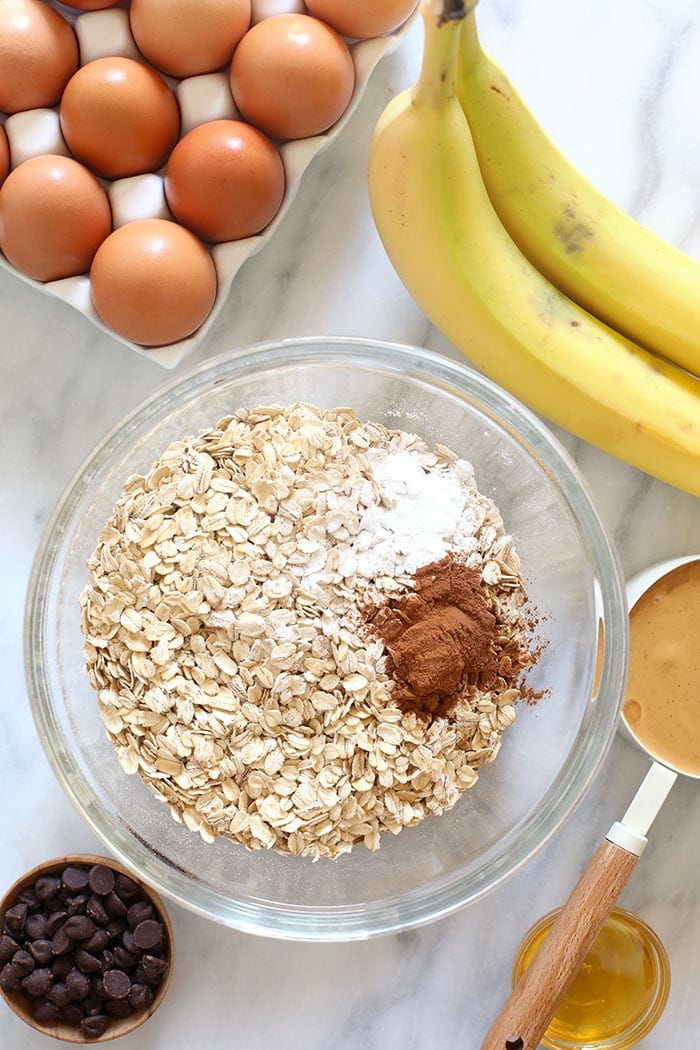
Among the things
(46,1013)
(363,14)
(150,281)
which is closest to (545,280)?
(363,14)

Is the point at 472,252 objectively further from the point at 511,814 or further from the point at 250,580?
the point at 511,814

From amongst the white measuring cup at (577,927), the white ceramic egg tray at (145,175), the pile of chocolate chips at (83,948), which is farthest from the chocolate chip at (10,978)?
the white ceramic egg tray at (145,175)

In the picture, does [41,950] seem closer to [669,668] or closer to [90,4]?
[669,668]

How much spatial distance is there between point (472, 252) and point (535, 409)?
0.24m

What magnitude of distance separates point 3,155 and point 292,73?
0.40 m

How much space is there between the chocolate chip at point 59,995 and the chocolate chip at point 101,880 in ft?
0.45

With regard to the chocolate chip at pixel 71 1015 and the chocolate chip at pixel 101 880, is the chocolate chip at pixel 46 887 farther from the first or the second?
the chocolate chip at pixel 71 1015

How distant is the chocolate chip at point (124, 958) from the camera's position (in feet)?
4.43

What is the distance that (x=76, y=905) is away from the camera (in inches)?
53.2

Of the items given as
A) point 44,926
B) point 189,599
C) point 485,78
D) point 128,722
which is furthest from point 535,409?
point 44,926

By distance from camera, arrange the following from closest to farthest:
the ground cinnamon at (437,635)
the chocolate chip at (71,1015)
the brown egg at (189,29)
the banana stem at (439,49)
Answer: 1. the banana stem at (439,49)
2. the ground cinnamon at (437,635)
3. the brown egg at (189,29)
4. the chocolate chip at (71,1015)

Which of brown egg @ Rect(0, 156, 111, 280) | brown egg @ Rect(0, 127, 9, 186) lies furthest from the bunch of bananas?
brown egg @ Rect(0, 127, 9, 186)

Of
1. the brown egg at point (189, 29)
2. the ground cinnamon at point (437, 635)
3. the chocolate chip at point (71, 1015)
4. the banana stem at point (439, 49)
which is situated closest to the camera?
the banana stem at point (439, 49)

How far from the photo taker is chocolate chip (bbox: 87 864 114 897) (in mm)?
1348
